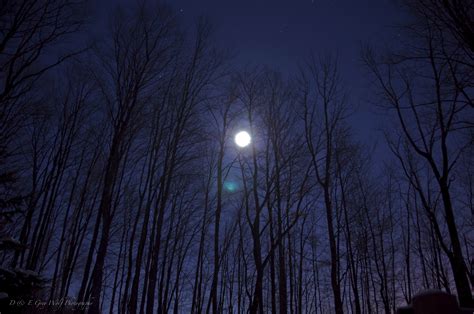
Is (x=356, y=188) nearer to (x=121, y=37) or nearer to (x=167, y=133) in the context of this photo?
(x=167, y=133)

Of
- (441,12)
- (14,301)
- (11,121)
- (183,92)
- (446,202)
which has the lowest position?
(14,301)

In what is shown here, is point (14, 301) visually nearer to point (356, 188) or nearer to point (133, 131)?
point (133, 131)

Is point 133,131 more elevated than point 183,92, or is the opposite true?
point 183,92

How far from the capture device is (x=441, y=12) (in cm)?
653

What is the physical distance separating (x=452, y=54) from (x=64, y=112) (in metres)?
15.2

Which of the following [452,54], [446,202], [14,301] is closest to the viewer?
[14,301]

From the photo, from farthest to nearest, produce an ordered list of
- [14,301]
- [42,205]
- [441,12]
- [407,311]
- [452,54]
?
[42,205]
[452,54]
[441,12]
[14,301]
[407,311]

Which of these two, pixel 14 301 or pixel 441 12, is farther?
pixel 441 12

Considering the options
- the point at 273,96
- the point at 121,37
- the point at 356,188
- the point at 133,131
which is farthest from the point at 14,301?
the point at 356,188

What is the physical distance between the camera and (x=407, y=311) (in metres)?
2.00

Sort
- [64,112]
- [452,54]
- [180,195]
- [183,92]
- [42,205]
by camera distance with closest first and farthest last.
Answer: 1. [452,54]
2. [183,92]
3. [42,205]
4. [64,112]
5. [180,195]

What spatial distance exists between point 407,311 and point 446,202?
8.19m

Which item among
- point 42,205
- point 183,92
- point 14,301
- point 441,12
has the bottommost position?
point 14,301

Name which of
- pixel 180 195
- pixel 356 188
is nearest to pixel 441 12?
pixel 356 188
